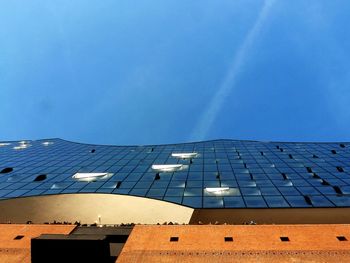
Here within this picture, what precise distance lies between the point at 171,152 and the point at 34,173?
1635 cm

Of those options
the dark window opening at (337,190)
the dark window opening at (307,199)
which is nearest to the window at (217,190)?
the dark window opening at (307,199)

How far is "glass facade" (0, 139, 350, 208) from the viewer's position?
2764 centimetres

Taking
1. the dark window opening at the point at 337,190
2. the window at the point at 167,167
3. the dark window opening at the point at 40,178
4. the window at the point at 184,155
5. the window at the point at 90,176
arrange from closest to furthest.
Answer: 1. the dark window opening at the point at 337,190
2. the window at the point at 90,176
3. the dark window opening at the point at 40,178
4. the window at the point at 167,167
5. the window at the point at 184,155

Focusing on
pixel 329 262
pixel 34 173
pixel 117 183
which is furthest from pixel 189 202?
pixel 34 173

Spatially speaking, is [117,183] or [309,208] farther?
[117,183]

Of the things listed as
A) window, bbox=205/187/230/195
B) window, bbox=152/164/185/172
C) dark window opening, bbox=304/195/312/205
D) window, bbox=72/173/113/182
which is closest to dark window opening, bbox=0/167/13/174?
window, bbox=72/173/113/182

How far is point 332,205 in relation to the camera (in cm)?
2567

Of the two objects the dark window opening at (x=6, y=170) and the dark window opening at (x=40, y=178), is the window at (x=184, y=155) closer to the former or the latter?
the dark window opening at (x=40, y=178)

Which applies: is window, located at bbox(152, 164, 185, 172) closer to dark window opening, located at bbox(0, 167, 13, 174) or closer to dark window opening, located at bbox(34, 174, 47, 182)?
dark window opening, located at bbox(34, 174, 47, 182)

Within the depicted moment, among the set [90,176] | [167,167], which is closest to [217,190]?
[167,167]

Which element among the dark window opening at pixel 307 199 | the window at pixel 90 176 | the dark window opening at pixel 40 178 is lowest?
the dark window opening at pixel 307 199

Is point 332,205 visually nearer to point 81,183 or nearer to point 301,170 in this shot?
point 301,170

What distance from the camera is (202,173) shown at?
3372 centimetres

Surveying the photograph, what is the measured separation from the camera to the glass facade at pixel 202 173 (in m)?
27.6
